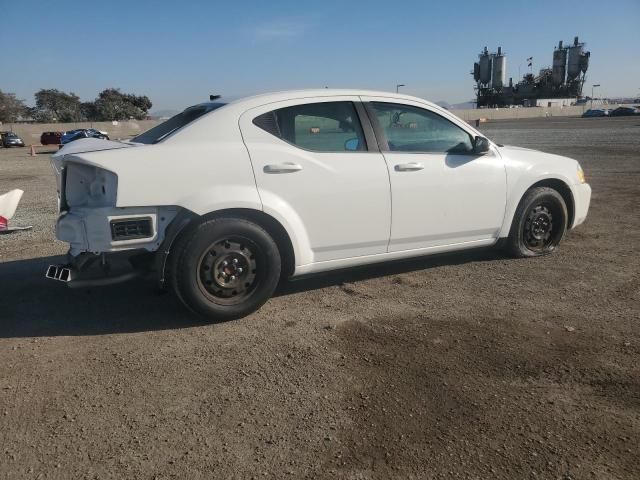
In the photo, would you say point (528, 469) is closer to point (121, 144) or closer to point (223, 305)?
point (223, 305)

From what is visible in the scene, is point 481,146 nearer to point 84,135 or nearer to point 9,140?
point 84,135

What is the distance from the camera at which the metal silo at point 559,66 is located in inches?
4651

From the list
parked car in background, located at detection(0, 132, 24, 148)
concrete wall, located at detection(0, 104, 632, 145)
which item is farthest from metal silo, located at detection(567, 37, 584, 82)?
parked car in background, located at detection(0, 132, 24, 148)

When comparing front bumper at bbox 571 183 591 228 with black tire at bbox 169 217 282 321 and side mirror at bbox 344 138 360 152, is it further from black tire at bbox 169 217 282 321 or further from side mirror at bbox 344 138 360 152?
black tire at bbox 169 217 282 321

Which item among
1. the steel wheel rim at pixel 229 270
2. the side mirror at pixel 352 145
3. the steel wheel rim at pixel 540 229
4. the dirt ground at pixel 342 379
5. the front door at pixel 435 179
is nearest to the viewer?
the dirt ground at pixel 342 379

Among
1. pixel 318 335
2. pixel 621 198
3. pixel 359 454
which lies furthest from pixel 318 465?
pixel 621 198

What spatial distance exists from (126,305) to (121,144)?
1328 millimetres

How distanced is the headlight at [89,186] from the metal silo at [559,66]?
434 feet

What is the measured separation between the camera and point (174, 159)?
11.8 feet

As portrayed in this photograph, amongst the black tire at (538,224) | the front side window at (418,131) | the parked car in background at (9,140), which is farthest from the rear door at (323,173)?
the parked car in background at (9,140)

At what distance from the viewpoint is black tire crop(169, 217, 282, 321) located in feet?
12.0

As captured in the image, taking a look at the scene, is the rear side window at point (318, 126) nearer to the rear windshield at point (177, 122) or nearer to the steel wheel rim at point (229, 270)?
the rear windshield at point (177, 122)

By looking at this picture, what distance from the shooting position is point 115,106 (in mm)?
76250

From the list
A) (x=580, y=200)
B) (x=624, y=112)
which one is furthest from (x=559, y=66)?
(x=580, y=200)
